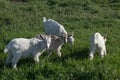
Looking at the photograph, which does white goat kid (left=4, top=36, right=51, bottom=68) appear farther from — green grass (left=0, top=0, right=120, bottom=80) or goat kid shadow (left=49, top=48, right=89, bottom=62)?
goat kid shadow (left=49, top=48, right=89, bottom=62)

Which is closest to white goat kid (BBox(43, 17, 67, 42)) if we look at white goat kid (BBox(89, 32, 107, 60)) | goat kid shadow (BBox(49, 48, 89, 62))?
goat kid shadow (BBox(49, 48, 89, 62))

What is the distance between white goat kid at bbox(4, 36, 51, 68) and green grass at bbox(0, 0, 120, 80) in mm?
235

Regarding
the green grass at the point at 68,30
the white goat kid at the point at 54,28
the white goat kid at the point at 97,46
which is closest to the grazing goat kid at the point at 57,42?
the green grass at the point at 68,30

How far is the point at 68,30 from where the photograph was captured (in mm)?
15539

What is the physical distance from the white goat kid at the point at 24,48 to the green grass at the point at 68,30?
0.77 ft

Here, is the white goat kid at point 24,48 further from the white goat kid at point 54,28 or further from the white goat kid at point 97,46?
the white goat kid at point 54,28

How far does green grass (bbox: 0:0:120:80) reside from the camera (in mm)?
9609

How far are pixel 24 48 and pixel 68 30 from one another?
560 centimetres

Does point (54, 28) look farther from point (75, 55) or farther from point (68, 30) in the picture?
point (68, 30)

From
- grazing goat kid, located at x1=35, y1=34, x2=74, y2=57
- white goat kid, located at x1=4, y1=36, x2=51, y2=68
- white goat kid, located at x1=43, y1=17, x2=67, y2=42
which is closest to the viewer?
white goat kid, located at x1=4, y1=36, x2=51, y2=68

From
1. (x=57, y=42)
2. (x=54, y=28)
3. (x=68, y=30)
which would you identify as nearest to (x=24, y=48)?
(x=57, y=42)

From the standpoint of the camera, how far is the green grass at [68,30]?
9.61 metres

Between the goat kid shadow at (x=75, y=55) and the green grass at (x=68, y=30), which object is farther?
→ the goat kid shadow at (x=75, y=55)

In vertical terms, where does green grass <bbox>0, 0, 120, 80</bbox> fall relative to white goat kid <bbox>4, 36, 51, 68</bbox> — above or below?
below
